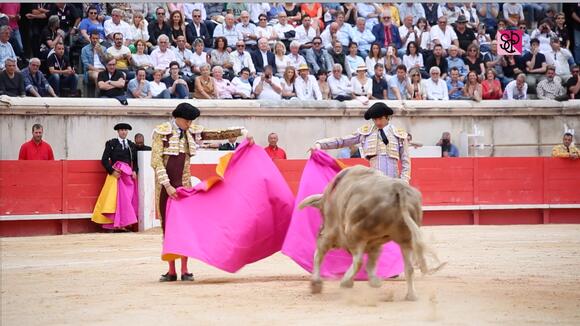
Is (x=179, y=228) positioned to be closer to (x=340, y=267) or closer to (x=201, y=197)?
(x=201, y=197)

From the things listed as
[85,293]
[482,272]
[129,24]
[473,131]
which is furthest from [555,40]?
[85,293]

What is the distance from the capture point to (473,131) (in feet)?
51.1

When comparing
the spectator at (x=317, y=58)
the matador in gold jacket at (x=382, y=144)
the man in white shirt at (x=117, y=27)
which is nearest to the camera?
the matador in gold jacket at (x=382, y=144)

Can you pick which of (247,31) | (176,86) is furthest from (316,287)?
(247,31)

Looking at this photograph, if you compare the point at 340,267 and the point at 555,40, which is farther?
the point at 555,40

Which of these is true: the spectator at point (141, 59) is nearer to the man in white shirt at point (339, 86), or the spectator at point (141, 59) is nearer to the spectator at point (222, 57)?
the spectator at point (222, 57)

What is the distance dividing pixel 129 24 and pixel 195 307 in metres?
8.65

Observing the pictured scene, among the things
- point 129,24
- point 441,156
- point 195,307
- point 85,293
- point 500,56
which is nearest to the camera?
point 195,307

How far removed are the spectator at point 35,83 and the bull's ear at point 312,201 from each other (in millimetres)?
6959

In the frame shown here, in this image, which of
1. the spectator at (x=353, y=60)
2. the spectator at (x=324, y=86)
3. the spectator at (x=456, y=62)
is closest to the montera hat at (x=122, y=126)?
the spectator at (x=324, y=86)

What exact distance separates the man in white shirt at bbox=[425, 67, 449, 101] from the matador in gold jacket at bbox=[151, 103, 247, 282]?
8339 mm

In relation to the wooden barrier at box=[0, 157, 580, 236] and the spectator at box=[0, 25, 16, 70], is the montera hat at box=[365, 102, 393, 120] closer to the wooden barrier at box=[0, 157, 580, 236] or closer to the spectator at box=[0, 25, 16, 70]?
the wooden barrier at box=[0, 157, 580, 236]

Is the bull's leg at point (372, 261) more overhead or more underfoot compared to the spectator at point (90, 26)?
more underfoot

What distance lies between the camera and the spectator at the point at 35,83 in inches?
516
